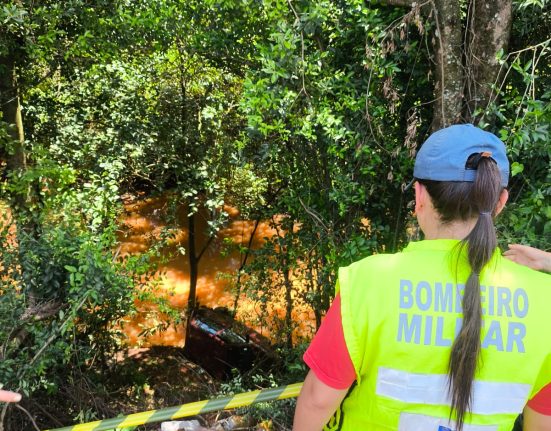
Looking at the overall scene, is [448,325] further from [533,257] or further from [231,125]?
[231,125]

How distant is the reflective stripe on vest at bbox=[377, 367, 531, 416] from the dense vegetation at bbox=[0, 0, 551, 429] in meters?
1.98

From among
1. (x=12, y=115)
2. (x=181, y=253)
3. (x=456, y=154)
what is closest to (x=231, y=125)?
(x=181, y=253)

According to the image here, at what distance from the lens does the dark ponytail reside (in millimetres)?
1181

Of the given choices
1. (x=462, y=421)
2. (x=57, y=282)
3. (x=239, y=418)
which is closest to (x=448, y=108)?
(x=462, y=421)

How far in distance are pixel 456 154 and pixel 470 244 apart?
0.24 meters

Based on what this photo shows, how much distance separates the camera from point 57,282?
13.9 feet

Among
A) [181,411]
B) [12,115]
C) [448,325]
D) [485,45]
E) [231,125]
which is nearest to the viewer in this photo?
[448,325]

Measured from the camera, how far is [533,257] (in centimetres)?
178

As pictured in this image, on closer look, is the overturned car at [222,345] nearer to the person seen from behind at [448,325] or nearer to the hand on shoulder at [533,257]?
the hand on shoulder at [533,257]

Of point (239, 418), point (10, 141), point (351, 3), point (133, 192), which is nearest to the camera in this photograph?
point (351, 3)

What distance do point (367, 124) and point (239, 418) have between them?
270cm

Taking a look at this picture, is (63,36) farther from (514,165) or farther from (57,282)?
(514,165)

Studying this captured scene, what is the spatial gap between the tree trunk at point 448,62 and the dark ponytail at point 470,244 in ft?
7.35

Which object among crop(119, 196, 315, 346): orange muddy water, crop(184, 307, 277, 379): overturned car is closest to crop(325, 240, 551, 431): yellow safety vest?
crop(119, 196, 315, 346): orange muddy water
